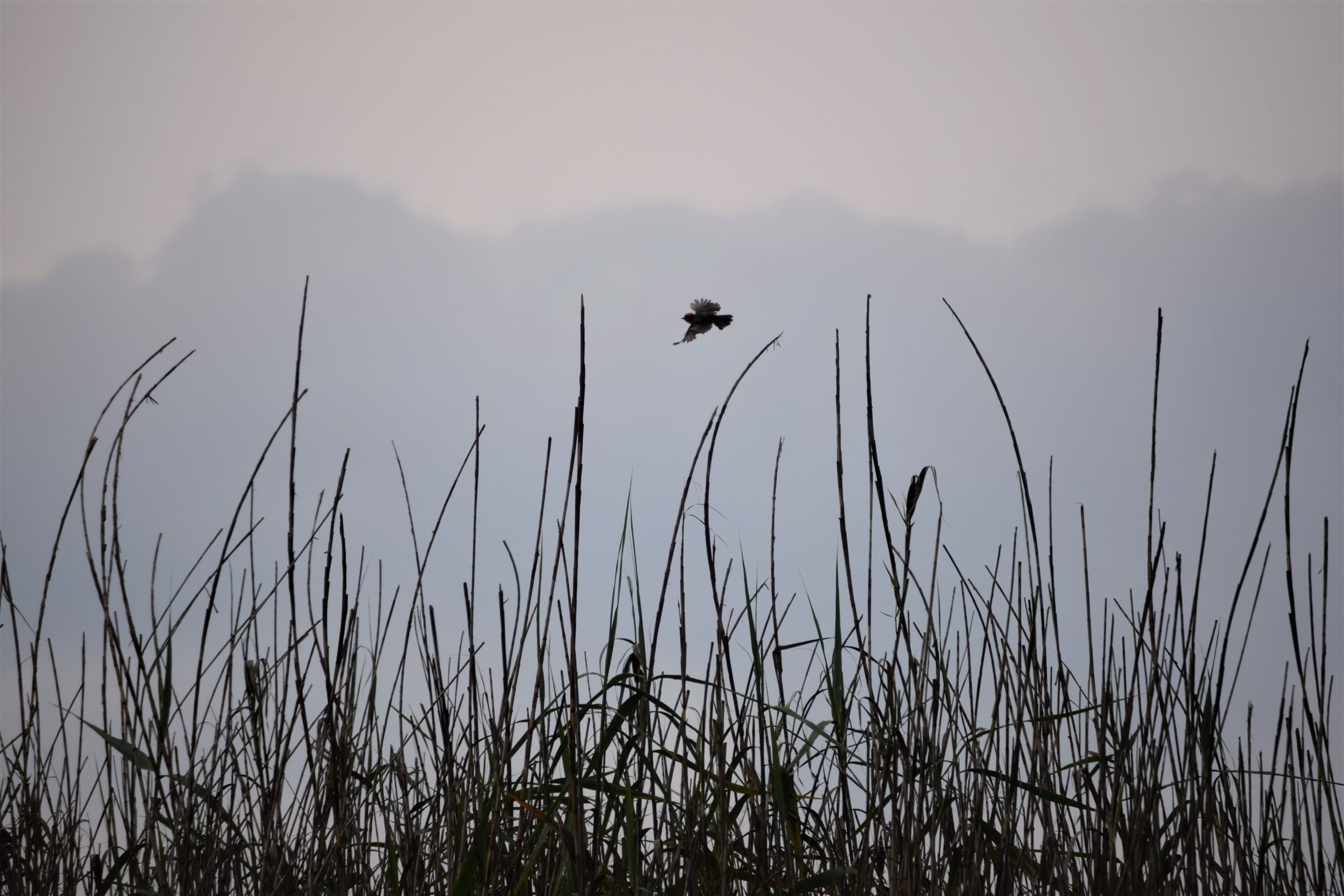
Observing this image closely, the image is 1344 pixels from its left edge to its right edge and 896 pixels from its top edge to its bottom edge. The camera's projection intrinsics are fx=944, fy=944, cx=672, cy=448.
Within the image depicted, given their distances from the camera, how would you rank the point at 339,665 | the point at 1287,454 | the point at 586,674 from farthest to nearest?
the point at 586,674
the point at 339,665
the point at 1287,454

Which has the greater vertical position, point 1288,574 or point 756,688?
point 1288,574

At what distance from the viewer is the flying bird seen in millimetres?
2260

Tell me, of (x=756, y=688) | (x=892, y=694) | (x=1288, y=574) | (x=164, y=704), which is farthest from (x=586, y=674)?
A: (x=1288, y=574)

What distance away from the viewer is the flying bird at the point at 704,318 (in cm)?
226

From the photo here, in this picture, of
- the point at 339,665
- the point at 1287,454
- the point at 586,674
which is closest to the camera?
the point at 1287,454

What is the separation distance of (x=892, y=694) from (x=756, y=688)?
0.17 metres

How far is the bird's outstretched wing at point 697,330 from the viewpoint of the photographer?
2.17 m

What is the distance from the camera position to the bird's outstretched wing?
2.17 meters

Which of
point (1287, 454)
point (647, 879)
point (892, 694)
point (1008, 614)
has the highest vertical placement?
point (1287, 454)

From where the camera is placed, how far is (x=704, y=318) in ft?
7.54

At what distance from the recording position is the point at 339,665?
117 centimetres

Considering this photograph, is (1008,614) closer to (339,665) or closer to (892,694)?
(892,694)

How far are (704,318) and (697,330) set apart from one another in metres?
0.06

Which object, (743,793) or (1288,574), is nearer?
(1288,574)
